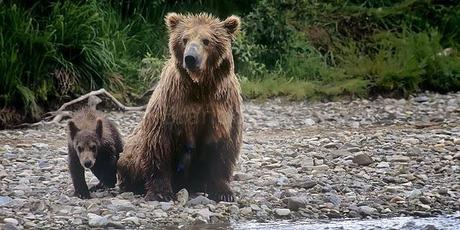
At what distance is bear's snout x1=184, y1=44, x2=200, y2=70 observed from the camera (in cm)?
622

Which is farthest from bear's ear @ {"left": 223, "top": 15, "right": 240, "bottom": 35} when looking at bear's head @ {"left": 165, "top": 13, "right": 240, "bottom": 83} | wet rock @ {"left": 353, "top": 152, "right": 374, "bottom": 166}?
wet rock @ {"left": 353, "top": 152, "right": 374, "bottom": 166}

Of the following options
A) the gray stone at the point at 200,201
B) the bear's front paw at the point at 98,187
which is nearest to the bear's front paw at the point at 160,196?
the gray stone at the point at 200,201

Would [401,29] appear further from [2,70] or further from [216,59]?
[216,59]

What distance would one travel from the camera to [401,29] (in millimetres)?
15312

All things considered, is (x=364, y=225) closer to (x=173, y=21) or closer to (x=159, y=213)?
(x=159, y=213)

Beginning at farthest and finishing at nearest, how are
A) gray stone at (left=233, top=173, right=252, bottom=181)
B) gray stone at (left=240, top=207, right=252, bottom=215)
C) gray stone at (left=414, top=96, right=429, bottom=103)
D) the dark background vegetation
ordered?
gray stone at (left=414, top=96, right=429, bottom=103)
the dark background vegetation
gray stone at (left=233, top=173, right=252, bottom=181)
gray stone at (left=240, top=207, right=252, bottom=215)

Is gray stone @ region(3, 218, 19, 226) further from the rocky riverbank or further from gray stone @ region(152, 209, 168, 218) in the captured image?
gray stone @ region(152, 209, 168, 218)

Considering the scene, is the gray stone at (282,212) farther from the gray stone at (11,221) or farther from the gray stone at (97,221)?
the gray stone at (11,221)

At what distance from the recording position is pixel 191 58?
621 cm

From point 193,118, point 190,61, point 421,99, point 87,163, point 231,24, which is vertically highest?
point 231,24

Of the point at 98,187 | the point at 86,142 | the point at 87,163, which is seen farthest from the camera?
the point at 98,187

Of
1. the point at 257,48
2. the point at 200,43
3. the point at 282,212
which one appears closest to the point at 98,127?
the point at 200,43

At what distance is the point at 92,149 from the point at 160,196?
0.52 m

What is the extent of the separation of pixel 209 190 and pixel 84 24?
21.0 feet
